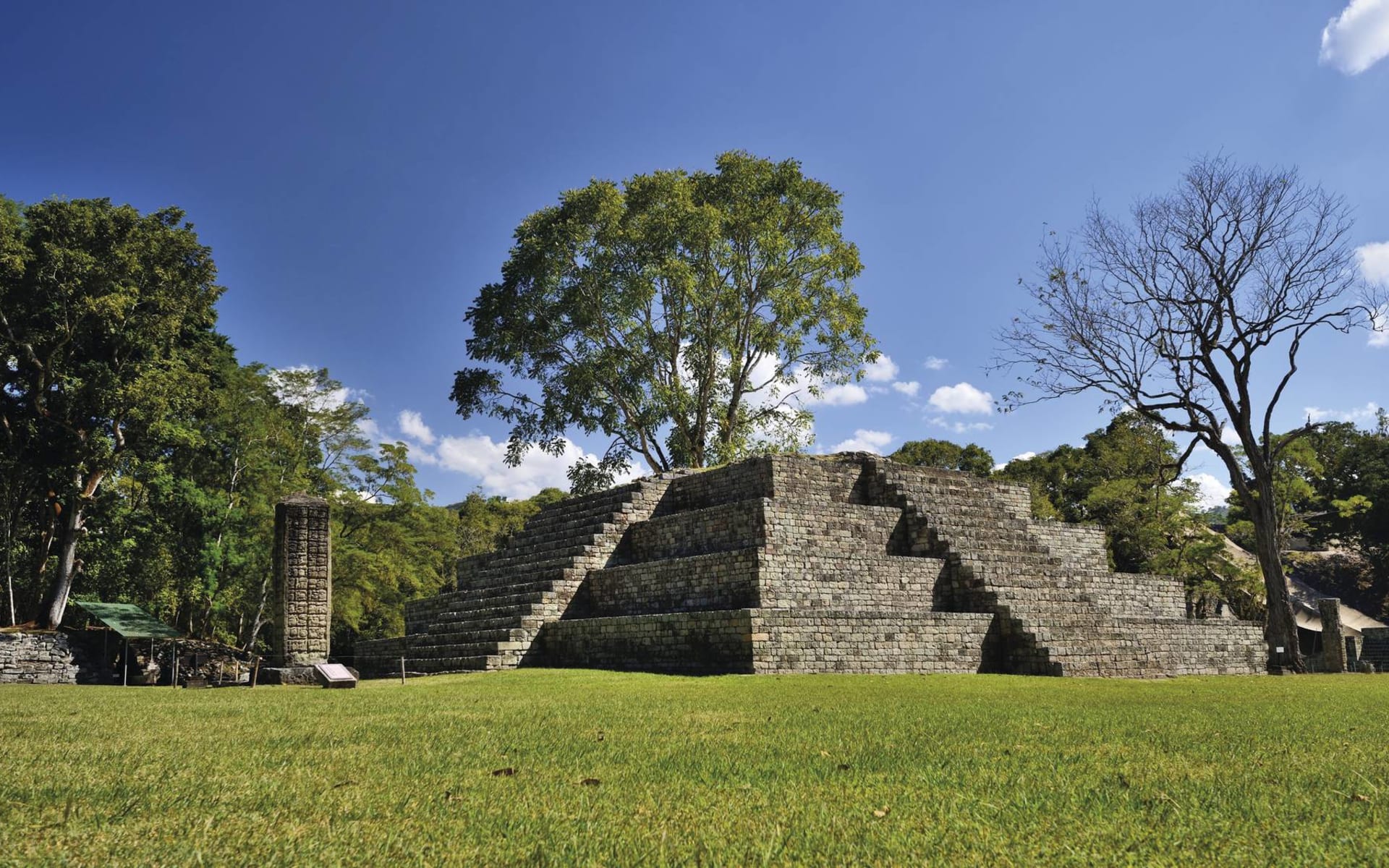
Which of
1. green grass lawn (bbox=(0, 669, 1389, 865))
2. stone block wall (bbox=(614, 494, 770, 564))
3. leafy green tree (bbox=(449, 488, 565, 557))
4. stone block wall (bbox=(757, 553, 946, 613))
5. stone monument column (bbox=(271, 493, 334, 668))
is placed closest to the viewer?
green grass lawn (bbox=(0, 669, 1389, 865))

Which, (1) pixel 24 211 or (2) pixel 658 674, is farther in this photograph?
(1) pixel 24 211

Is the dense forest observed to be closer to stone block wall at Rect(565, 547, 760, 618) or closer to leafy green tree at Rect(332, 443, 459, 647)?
leafy green tree at Rect(332, 443, 459, 647)

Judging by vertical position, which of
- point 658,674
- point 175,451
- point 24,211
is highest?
point 24,211

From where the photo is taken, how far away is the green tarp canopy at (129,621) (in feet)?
54.6

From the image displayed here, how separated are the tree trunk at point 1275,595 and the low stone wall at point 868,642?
7026 mm

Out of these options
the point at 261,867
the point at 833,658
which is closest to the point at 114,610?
the point at 833,658

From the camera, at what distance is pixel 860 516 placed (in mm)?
16500

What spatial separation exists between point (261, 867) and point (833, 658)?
10289 mm

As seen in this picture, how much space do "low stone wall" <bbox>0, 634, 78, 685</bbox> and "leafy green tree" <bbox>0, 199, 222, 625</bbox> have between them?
221 centimetres

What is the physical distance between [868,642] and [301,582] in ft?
27.6

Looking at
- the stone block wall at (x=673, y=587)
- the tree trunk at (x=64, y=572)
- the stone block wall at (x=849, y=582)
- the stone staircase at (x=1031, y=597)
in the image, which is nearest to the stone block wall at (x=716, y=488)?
the stone staircase at (x=1031, y=597)

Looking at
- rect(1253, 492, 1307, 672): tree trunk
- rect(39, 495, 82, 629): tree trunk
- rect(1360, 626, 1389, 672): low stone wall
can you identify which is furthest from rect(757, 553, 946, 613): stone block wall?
rect(1360, 626, 1389, 672): low stone wall

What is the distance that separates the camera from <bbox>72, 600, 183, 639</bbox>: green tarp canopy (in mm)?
16656

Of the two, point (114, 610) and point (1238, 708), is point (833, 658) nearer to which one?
point (1238, 708)
